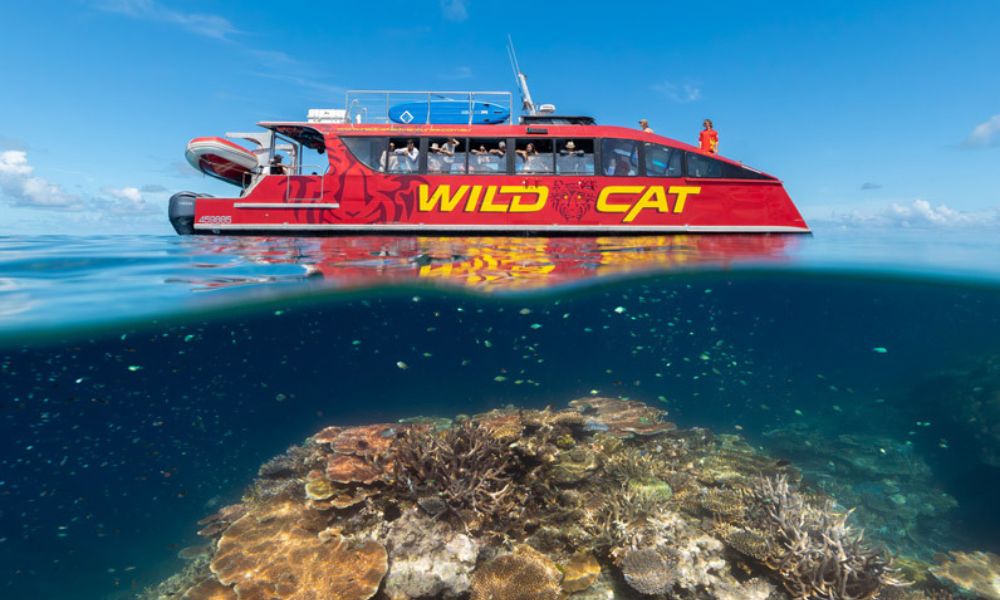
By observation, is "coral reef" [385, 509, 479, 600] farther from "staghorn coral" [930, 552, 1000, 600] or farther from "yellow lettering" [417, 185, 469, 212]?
"yellow lettering" [417, 185, 469, 212]

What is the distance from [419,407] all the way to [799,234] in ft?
54.1

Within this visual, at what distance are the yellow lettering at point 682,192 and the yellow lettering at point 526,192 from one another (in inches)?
131

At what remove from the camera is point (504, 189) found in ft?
39.0

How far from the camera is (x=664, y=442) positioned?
30.0 ft

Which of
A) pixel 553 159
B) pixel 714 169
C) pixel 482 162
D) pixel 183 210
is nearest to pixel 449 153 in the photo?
pixel 482 162

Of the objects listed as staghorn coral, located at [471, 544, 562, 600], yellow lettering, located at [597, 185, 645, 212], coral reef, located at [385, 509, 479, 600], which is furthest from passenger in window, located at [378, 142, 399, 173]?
staghorn coral, located at [471, 544, 562, 600]

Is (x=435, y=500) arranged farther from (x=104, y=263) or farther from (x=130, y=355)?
(x=130, y=355)

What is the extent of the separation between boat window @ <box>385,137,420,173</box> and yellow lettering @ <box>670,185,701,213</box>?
6724 millimetres

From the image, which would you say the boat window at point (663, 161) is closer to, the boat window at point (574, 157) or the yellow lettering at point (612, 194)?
the yellow lettering at point (612, 194)

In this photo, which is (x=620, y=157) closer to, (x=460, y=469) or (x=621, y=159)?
(x=621, y=159)

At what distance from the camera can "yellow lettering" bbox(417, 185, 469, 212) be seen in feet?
38.9

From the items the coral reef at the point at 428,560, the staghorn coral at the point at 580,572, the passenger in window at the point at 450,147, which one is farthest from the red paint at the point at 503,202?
the staghorn coral at the point at 580,572

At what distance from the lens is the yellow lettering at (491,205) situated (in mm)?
11855

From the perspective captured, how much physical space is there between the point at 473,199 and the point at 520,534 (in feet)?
27.1
